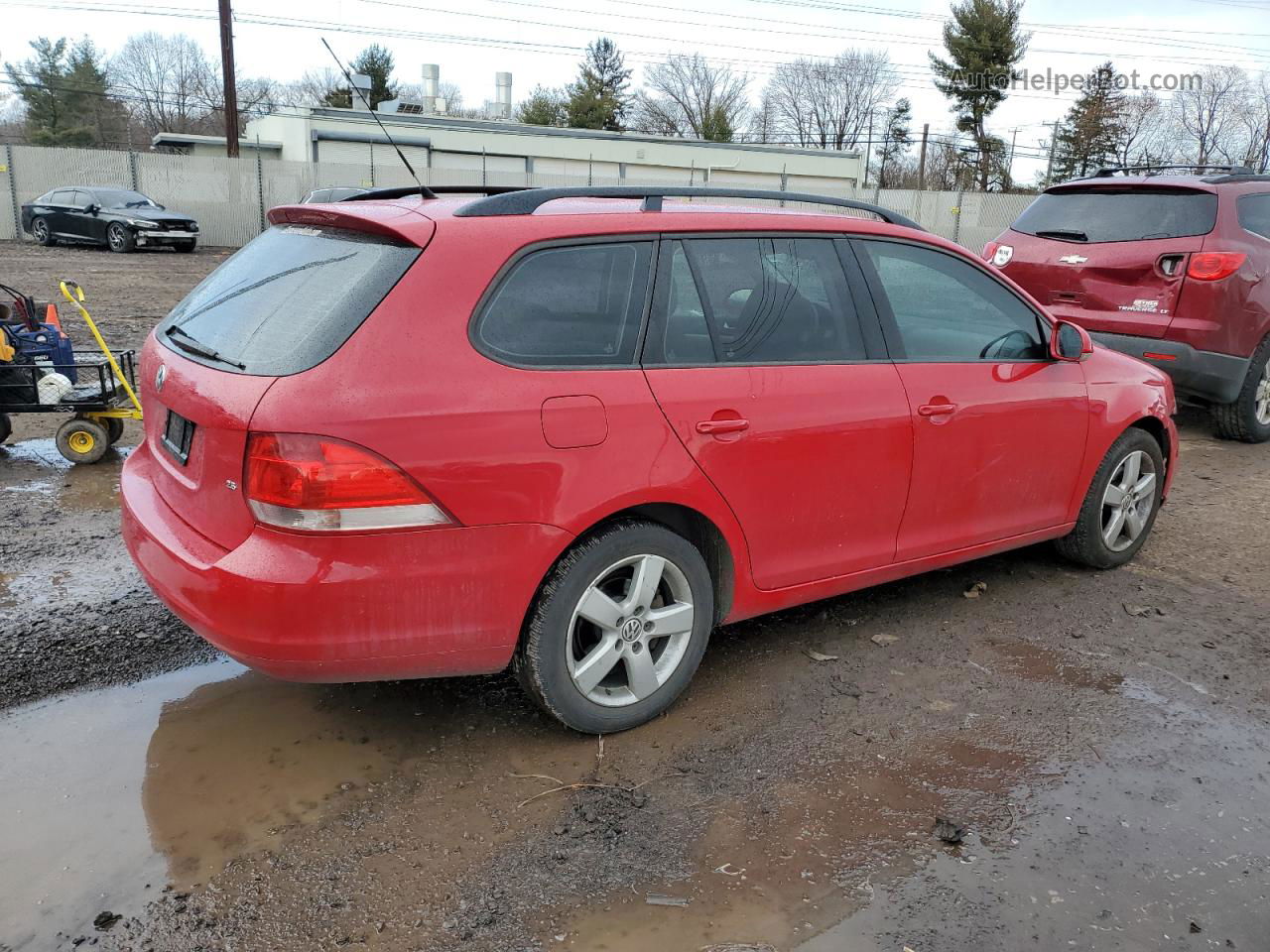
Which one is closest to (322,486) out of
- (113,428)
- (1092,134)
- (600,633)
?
(600,633)

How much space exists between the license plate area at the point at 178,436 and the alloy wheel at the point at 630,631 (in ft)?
4.10

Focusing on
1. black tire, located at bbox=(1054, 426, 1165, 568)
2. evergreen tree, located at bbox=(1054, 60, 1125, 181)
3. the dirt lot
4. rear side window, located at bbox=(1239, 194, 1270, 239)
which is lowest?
the dirt lot

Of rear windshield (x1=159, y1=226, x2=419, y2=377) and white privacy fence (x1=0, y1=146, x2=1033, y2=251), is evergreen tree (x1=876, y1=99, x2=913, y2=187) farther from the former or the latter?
rear windshield (x1=159, y1=226, x2=419, y2=377)

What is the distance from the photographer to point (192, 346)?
316cm

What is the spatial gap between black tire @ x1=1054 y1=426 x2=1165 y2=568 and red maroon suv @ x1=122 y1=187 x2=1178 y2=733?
2.66 ft

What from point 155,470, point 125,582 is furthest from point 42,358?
point 155,470

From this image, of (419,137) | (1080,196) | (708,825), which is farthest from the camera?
(419,137)

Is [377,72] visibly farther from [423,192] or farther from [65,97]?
[423,192]

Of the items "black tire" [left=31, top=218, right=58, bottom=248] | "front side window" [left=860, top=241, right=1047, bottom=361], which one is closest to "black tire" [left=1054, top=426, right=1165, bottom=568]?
"front side window" [left=860, top=241, right=1047, bottom=361]

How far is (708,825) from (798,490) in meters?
1.18

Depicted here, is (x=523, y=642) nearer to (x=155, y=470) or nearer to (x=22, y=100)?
(x=155, y=470)

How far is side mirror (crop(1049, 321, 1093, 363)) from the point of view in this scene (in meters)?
4.27

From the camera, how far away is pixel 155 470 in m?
3.28

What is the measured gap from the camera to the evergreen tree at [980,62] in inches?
1980
